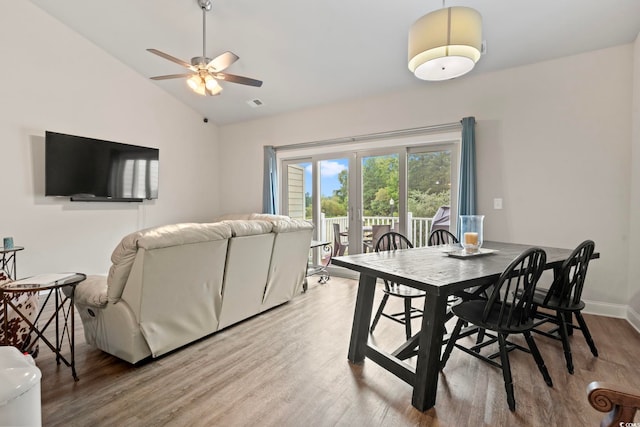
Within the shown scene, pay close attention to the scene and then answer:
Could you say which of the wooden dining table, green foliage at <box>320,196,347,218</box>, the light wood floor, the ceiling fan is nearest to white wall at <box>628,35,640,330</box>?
the light wood floor

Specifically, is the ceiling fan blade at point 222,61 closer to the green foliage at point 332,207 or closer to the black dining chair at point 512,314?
the green foliage at point 332,207

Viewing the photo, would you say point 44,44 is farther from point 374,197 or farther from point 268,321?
point 374,197

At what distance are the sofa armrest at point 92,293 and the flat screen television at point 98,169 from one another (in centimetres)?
235

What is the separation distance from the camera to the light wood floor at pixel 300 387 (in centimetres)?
164

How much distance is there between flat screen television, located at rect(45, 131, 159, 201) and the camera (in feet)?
12.6

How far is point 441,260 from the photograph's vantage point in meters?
2.23

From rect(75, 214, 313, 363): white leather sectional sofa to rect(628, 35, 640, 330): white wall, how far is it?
3.46m

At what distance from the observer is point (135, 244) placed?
1962 mm

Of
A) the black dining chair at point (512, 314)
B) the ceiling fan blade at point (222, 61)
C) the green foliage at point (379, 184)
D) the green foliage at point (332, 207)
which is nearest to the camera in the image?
the black dining chair at point (512, 314)

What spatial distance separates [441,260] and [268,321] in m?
1.74

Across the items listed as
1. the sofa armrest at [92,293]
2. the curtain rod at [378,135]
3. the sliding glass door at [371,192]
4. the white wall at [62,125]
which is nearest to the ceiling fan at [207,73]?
the curtain rod at [378,135]

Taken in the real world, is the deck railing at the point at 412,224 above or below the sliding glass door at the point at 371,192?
below

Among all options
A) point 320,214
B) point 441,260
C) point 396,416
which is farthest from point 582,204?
point 320,214

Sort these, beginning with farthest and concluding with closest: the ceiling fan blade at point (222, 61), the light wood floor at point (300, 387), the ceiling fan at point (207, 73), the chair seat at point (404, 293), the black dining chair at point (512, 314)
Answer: the ceiling fan at point (207, 73)
the ceiling fan blade at point (222, 61)
the chair seat at point (404, 293)
the black dining chair at point (512, 314)
the light wood floor at point (300, 387)
